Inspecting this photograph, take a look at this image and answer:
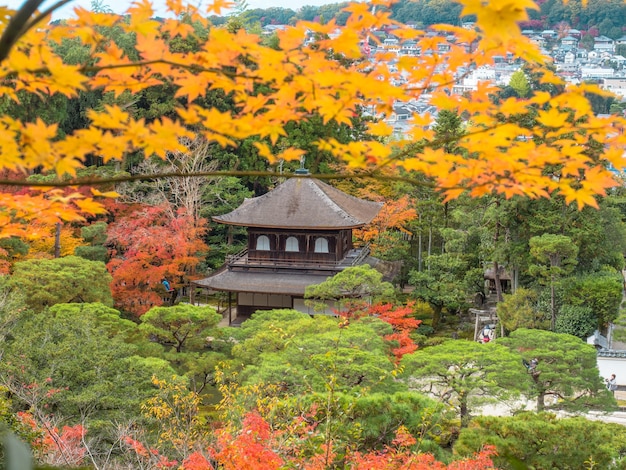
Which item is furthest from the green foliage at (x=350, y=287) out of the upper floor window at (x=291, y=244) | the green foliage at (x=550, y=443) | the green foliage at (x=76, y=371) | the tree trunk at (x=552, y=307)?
the green foliage at (x=550, y=443)

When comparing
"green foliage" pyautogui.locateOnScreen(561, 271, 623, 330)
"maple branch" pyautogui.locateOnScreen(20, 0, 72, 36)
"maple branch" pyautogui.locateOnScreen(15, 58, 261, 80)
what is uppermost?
"maple branch" pyautogui.locateOnScreen(20, 0, 72, 36)

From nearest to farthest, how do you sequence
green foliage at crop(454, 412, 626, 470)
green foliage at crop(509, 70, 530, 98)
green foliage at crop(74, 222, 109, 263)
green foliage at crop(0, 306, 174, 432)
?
green foliage at crop(454, 412, 626, 470) → green foliage at crop(0, 306, 174, 432) → green foliage at crop(74, 222, 109, 263) → green foliage at crop(509, 70, 530, 98)

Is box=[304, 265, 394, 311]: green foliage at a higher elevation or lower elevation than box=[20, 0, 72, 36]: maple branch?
lower

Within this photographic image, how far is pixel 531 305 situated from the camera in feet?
59.0

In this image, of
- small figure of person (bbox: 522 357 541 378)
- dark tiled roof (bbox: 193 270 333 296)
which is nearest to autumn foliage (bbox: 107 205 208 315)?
dark tiled roof (bbox: 193 270 333 296)

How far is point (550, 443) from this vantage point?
8.54 m

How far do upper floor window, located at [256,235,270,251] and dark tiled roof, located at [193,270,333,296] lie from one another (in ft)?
2.45

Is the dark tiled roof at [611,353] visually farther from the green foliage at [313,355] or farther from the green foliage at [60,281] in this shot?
the green foliage at [60,281]

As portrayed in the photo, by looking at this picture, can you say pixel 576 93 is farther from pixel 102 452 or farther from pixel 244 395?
pixel 102 452

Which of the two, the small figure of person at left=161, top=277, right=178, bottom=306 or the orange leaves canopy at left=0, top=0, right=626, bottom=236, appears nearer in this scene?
the orange leaves canopy at left=0, top=0, right=626, bottom=236

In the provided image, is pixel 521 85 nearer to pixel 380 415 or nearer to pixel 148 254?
pixel 148 254

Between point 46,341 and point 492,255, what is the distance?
11582 mm

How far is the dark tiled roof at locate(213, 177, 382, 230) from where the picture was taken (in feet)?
62.6

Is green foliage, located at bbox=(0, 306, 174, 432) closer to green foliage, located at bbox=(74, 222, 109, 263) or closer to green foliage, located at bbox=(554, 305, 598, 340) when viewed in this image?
green foliage, located at bbox=(74, 222, 109, 263)
